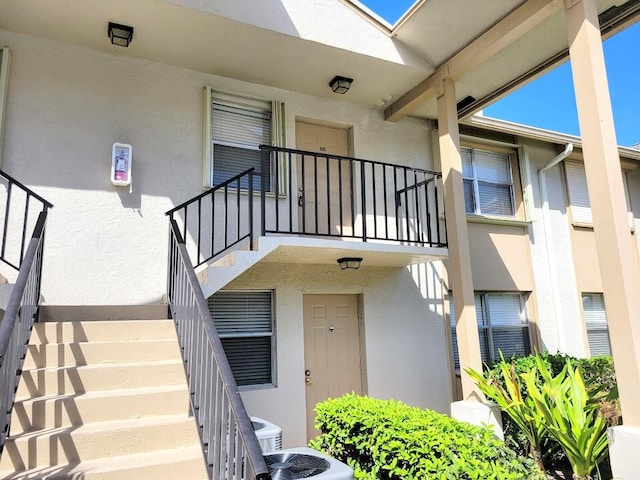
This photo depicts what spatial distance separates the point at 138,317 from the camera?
4746mm

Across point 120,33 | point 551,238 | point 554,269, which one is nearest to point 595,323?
point 554,269

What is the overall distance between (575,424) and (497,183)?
16.5ft

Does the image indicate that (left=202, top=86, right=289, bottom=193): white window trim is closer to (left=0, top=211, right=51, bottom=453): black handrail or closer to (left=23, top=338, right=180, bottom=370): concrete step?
(left=0, top=211, right=51, bottom=453): black handrail

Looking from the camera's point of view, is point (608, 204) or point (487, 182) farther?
point (487, 182)

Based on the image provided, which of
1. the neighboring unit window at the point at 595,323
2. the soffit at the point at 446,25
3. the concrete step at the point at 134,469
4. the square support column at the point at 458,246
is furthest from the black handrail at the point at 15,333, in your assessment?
the neighboring unit window at the point at 595,323

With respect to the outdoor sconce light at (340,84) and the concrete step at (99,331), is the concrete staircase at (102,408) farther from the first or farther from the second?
the outdoor sconce light at (340,84)

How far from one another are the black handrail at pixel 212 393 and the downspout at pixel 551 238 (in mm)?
6725

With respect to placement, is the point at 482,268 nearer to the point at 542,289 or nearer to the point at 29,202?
the point at 542,289

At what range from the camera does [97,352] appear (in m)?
3.80

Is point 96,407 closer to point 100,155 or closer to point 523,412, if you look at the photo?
point 100,155

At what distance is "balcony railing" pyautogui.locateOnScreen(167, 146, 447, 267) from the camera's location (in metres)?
5.88

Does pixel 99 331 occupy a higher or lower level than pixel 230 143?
lower

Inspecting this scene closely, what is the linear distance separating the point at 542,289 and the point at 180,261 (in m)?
6.57

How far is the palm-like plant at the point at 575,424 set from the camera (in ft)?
13.9
